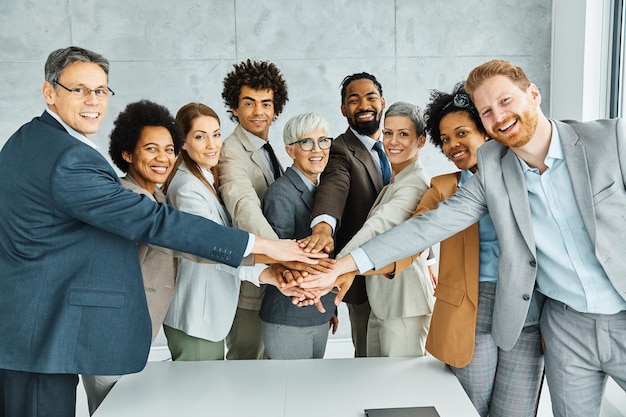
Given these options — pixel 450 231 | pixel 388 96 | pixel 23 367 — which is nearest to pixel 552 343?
pixel 450 231

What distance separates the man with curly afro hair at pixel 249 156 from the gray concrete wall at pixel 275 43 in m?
2.07

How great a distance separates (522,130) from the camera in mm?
2162

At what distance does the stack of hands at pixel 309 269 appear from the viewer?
8.25 feet

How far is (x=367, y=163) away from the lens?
10.2 ft

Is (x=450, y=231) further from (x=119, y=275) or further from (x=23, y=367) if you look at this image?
(x=23, y=367)

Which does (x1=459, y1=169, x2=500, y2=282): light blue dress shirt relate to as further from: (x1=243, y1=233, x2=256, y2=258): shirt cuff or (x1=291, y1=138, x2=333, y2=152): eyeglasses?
(x1=243, y1=233, x2=256, y2=258): shirt cuff

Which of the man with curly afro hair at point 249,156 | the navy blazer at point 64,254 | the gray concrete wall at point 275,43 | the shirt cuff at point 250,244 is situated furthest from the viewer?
the gray concrete wall at point 275,43

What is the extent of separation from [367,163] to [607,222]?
4.22ft

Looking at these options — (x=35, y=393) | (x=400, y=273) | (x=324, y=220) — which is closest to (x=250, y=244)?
(x=324, y=220)

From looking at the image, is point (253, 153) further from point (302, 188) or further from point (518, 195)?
point (518, 195)

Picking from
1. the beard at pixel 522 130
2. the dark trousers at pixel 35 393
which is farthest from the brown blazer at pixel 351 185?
the dark trousers at pixel 35 393

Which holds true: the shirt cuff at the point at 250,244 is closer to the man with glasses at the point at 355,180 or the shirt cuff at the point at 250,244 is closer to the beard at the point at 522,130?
the man with glasses at the point at 355,180

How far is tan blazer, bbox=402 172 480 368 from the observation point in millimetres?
2389

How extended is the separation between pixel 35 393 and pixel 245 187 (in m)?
1.20
